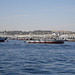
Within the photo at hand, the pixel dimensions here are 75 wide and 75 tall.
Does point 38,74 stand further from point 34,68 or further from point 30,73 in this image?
point 34,68

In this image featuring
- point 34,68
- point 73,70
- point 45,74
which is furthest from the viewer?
point 34,68

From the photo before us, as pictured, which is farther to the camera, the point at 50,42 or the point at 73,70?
the point at 50,42

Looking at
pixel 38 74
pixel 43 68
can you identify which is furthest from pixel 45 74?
pixel 43 68

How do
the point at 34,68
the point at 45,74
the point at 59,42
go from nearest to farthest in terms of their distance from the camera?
the point at 45,74 → the point at 34,68 → the point at 59,42

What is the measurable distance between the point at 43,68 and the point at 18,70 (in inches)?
83.6

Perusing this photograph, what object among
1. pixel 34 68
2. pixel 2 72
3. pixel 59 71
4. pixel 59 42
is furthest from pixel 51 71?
pixel 59 42

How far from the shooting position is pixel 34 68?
20.9 metres

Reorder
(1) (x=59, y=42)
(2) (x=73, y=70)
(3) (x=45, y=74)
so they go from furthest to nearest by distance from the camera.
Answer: (1) (x=59, y=42), (2) (x=73, y=70), (3) (x=45, y=74)

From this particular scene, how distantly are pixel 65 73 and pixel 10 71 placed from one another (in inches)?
162

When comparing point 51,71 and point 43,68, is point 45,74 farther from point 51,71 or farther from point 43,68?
point 43,68

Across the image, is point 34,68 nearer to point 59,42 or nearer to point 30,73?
point 30,73

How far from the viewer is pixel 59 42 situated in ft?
286

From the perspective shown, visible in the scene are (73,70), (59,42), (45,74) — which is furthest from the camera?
(59,42)

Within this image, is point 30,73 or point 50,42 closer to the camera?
point 30,73
